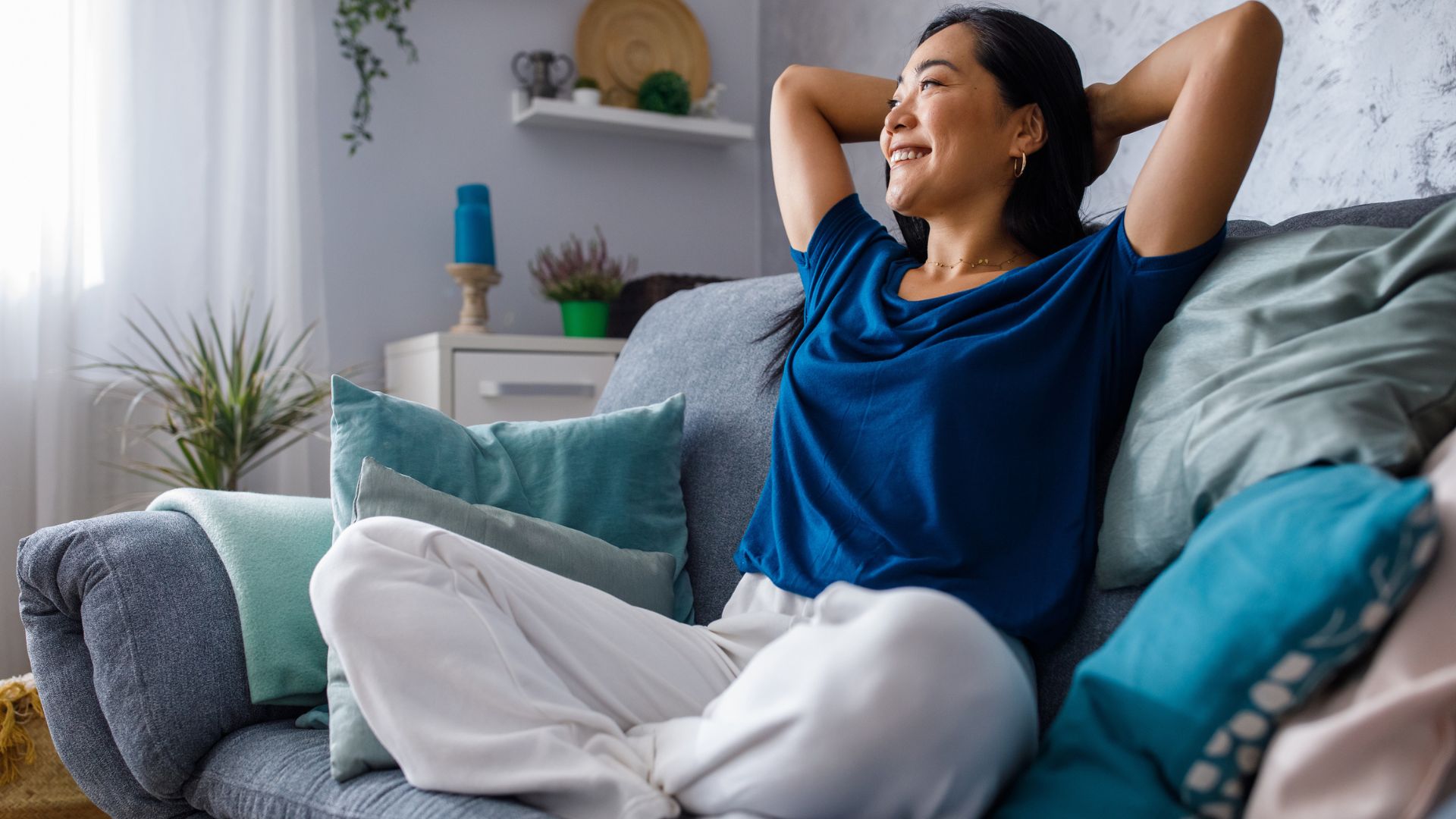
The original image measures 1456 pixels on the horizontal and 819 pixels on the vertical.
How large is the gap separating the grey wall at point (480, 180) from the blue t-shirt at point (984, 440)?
2004 millimetres

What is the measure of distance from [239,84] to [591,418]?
1.74m

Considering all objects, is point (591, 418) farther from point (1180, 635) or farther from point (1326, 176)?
point (1326, 176)

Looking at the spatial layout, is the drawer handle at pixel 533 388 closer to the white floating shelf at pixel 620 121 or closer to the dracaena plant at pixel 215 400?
the dracaena plant at pixel 215 400

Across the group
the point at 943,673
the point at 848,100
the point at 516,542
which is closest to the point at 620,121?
the point at 848,100

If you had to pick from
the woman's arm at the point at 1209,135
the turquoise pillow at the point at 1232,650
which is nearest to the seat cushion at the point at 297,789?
the turquoise pillow at the point at 1232,650

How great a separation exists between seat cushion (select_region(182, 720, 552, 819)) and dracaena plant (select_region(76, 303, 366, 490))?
1.22 m

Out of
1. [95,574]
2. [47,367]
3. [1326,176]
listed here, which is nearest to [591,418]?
[95,574]

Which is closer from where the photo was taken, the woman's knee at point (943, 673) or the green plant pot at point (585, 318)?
the woman's knee at point (943, 673)

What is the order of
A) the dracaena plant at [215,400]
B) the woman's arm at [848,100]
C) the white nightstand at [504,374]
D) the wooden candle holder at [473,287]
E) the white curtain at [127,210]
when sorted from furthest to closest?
the wooden candle holder at [473,287], the white nightstand at [504,374], the white curtain at [127,210], the dracaena plant at [215,400], the woman's arm at [848,100]

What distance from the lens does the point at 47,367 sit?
2.47 m

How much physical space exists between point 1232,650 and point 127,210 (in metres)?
2.65

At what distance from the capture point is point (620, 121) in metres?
3.17

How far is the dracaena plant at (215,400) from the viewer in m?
2.34

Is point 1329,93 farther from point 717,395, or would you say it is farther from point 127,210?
point 127,210
